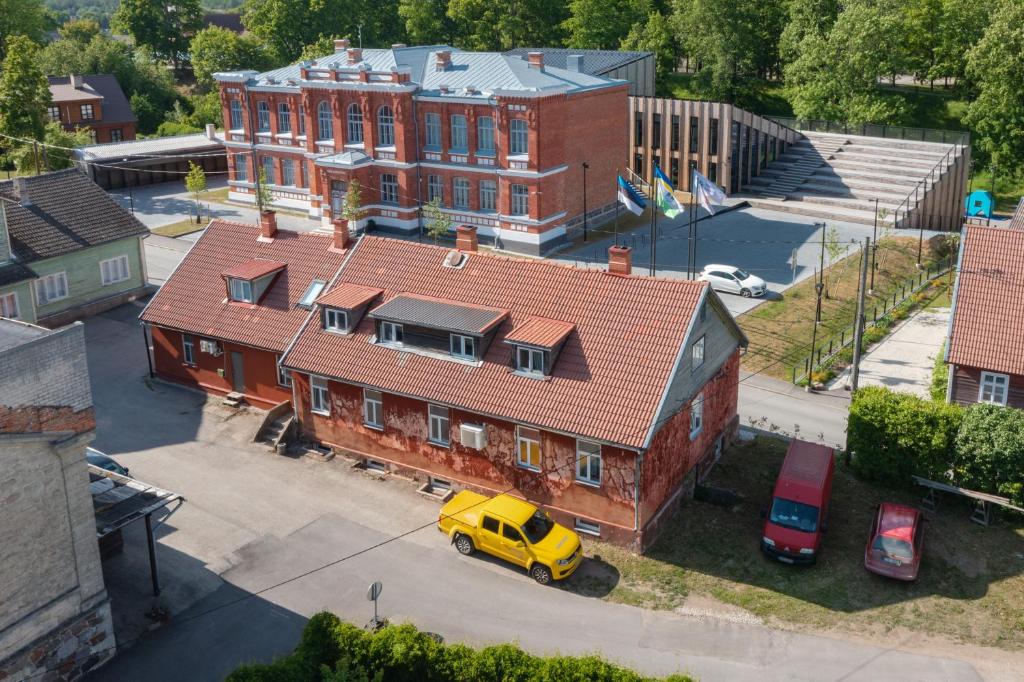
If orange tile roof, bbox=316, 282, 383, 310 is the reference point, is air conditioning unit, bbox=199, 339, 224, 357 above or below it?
below

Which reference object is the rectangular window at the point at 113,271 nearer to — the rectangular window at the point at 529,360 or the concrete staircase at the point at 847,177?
the rectangular window at the point at 529,360

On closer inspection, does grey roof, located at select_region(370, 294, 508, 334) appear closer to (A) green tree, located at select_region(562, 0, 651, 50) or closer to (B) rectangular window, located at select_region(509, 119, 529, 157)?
(B) rectangular window, located at select_region(509, 119, 529, 157)

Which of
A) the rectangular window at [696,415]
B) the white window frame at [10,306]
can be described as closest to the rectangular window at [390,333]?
the rectangular window at [696,415]

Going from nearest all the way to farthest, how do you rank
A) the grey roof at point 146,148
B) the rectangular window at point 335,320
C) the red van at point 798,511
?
the red van at point 798,511
the rectangular window at point 335,320
the grey roof at point 146,148

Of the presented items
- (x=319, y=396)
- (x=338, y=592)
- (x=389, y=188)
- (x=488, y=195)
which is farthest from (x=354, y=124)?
(x=338, y=592)

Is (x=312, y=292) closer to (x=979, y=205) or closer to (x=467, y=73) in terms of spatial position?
(x=467, y=73)

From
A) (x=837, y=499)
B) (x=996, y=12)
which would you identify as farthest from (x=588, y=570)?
(x=996, y=12)

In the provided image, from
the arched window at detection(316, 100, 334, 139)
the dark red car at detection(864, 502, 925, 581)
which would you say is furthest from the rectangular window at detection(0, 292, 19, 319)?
the dark red car at detection(864, 502, 925, 581)
